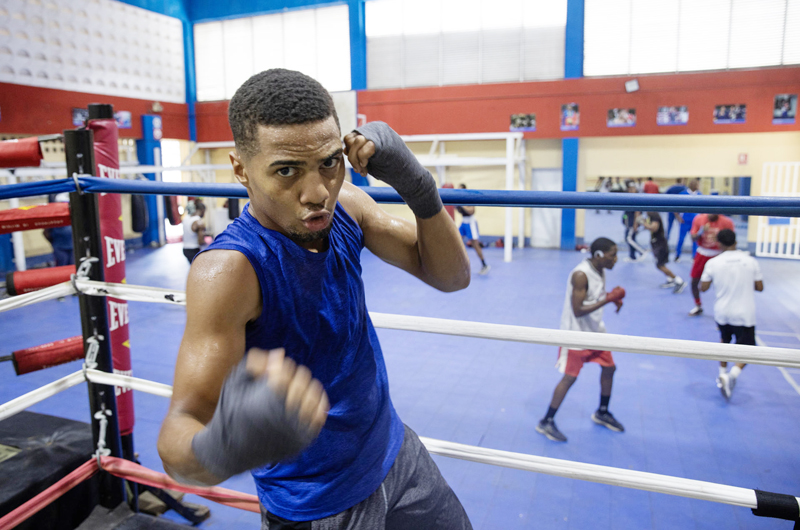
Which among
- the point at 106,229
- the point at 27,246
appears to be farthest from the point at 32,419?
the point at 27,246

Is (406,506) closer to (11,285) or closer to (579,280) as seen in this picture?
(11,285)

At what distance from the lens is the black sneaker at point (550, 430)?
10.6ft

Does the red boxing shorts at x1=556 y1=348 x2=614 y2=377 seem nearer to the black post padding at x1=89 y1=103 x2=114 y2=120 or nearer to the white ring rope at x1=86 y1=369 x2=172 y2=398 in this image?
the white ring rope at x1=86 y1=369 x2=172 y2=398

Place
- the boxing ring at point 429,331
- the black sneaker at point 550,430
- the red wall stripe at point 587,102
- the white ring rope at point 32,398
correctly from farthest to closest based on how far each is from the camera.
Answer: the red wall stripe at point 587,102 < the black sneaker at point 550,430 < the white ring rope at point 32,398 < the boxing ring at point 429,331

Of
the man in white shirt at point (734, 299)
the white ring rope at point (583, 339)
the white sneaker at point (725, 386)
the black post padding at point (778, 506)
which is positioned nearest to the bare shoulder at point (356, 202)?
the white ring rope at point (583, 339)

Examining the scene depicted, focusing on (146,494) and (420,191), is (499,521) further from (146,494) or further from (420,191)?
(420,191)

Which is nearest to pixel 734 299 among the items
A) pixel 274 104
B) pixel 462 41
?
pixel 274 104

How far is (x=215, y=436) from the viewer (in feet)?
2.29

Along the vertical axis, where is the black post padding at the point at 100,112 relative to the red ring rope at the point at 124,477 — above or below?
above

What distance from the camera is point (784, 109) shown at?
9.20 metres

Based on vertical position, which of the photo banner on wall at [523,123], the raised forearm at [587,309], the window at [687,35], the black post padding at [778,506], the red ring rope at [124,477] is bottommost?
the red ring rope at [124,477]

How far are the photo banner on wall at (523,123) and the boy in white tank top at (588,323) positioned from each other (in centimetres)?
761

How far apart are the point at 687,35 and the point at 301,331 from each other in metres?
10.9

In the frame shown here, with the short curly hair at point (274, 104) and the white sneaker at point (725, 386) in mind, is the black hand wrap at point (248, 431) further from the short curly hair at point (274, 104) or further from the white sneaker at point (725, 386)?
the white sneaker at point (725, 386)
